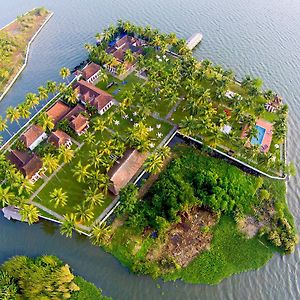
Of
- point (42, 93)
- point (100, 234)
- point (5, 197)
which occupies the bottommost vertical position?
point (5, 197)

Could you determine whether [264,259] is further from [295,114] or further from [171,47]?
[171,47]

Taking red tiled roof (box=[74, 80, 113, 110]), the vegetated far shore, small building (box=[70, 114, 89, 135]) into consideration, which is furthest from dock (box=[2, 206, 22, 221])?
red tiled roof (box=[74, 80, 113, 110])

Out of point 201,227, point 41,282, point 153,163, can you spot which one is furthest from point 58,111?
point 201,227

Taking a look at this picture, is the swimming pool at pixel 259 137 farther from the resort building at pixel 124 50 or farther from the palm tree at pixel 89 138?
the resort building at pixel 124 50

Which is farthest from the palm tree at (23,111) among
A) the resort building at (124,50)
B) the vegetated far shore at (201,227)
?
the vegetated far shore at (201,227)

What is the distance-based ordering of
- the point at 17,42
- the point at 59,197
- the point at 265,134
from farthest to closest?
the point at 17,42 → the point at 265,134 → the point at 59,197

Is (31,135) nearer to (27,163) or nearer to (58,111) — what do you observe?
(27,163)
